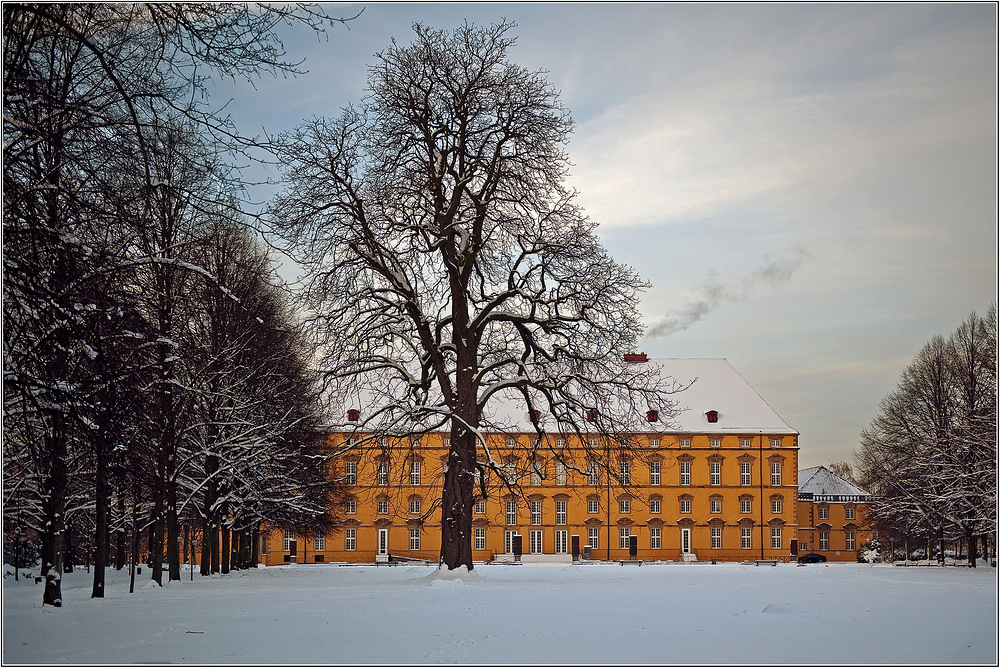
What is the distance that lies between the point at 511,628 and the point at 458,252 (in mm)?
13259

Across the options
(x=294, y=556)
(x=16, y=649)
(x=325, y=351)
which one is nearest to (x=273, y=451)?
(x=325, y=351)

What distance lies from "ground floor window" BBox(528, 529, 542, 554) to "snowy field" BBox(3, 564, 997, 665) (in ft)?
180

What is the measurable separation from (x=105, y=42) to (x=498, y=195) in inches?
607

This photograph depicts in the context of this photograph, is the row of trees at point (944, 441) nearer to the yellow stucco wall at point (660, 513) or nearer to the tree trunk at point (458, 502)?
the tree trunk at point (458, 502)

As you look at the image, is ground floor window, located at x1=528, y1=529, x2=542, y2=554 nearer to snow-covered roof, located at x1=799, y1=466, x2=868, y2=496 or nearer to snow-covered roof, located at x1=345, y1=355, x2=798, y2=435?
snow-covered roof, located at x1=345, y1=355, x2=798, y2=435

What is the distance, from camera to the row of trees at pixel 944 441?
3738 cm

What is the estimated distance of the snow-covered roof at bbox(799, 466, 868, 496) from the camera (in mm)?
82625

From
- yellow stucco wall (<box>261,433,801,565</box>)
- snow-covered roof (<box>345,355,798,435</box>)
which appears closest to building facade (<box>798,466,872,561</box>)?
yellow stucco wall (<box>261,433,801,565</box>)

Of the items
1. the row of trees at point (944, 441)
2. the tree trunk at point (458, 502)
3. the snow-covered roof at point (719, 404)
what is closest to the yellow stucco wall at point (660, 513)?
the snow-covered roof at point (719, 404)

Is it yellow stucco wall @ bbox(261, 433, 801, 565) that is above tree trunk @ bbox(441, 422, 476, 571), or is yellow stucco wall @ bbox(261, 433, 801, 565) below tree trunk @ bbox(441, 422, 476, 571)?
below

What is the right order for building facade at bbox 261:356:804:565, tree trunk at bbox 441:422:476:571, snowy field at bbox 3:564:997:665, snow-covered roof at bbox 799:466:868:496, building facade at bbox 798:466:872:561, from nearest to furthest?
snowy field at bbox 3:564:997:665 → tree trunk at bbox 441:422:476:571 → building facade at bbox 261:356:804:565 → building facade at bbox 798:466:872:561 → snow-covered roof at bbox 799:466:868:496

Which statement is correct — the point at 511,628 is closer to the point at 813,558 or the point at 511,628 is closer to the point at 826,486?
the point at 813,558

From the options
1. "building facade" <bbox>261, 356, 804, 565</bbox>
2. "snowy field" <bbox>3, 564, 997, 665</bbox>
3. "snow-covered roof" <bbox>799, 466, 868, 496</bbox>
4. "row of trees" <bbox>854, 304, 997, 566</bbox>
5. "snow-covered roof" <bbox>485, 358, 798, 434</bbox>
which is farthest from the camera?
"snow-covered roof" <bbox>799, 466, 868, 496</bbox>

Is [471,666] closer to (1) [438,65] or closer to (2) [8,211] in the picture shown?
(2) [8,211]
